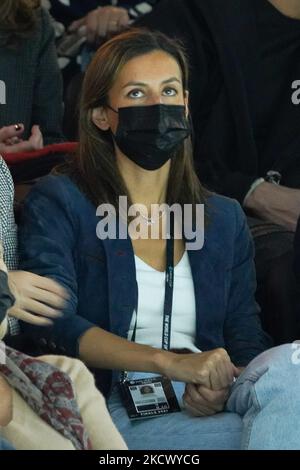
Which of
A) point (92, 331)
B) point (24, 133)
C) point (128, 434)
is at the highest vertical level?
point (24, 133)

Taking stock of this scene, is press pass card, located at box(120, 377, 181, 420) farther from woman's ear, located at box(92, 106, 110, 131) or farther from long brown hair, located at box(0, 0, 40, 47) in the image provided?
long brown hair, located at box(0, 0, 40, 47)

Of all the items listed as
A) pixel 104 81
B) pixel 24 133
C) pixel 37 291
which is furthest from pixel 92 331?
pixel 24 133

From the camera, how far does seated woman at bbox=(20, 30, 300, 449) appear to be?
9.55 feet

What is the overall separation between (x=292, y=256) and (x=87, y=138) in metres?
0.62

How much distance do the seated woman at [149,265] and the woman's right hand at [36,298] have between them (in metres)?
0.03

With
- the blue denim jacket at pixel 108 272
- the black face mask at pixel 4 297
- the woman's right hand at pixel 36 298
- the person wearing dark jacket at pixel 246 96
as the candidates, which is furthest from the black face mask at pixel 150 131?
the black face mask at pixel 4 297

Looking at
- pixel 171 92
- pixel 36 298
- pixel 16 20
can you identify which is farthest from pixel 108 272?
pixel 16 20

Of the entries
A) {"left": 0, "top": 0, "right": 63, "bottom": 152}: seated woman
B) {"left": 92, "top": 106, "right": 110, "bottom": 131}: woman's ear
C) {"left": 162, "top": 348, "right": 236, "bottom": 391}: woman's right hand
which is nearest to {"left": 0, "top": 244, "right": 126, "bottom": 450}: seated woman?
{"left": 162, "top": 348, "right": 236, "bottom": 391}: woman's right hand

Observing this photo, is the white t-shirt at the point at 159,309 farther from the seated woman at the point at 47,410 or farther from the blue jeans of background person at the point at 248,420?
the seated woman at the point at 47,410

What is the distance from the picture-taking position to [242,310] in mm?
3305

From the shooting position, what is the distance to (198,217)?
3266 mm

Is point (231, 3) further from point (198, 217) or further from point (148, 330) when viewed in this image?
point (148, 330)

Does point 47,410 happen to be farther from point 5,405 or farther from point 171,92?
point 171,92

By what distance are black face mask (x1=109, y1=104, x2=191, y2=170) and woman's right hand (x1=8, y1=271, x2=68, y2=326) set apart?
408 millimetres
